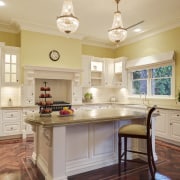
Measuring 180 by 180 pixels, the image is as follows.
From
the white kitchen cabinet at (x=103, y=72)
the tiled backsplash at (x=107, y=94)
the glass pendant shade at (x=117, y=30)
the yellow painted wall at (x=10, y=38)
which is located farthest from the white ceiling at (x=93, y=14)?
the tiled backsplash at (x=107, y=94)

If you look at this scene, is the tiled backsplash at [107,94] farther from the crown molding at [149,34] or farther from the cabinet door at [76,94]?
the crown molding at [149,34]

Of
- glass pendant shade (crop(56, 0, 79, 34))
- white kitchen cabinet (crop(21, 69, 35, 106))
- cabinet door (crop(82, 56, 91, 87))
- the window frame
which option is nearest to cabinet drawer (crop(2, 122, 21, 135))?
white kitchen cabinet (crop(21, 69, 35, 106))

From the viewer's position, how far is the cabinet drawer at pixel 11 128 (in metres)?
4.76

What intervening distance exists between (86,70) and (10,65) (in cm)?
246

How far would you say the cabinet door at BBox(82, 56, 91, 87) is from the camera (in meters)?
6.25

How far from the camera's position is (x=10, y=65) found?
5055 mm

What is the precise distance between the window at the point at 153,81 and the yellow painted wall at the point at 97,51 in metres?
1.36

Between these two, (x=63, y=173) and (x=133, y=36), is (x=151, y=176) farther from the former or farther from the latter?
(x=133, y=36)

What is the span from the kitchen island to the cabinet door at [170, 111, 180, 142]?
1.41m

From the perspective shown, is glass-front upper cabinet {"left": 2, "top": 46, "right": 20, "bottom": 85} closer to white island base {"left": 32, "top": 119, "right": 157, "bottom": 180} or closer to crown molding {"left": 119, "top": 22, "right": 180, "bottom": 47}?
white island base {"left": 32, "top": 119, "right": 157, "bottom": 180}

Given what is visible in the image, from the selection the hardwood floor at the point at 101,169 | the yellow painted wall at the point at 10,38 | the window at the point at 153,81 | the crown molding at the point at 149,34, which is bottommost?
the hardwood floor at the point at 101,169

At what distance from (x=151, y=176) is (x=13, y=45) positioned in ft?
16.4

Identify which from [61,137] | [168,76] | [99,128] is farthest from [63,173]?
[168,76]

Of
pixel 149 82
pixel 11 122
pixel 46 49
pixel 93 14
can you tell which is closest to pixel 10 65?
pixel 46 49
